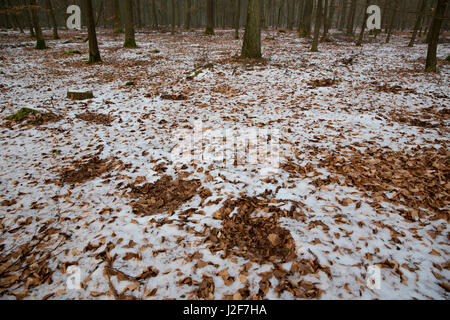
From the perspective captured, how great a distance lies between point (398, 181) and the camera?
4.51m

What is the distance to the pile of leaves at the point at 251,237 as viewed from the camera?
322cm

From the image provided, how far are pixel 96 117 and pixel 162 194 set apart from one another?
15.8 ft

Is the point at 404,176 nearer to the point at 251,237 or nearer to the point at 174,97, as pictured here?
the point at 251,237

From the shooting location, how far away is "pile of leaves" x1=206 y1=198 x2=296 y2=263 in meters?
3.22

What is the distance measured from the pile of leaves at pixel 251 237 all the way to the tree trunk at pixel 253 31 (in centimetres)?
1160

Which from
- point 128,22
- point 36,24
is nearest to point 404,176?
point 128,22

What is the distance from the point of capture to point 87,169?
204 inches

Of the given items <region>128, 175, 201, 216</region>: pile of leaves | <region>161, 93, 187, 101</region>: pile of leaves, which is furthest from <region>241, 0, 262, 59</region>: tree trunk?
<region>128, 175, 201, 216</region>: pile of leaves

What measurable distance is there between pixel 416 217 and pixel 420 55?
18.5 metres

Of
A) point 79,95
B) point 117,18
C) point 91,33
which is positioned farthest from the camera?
point 117,18

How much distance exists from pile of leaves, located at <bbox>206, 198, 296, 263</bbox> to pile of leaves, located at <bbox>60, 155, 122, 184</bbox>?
2.98 m

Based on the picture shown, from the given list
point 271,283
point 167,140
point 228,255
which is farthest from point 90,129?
point 271,283
